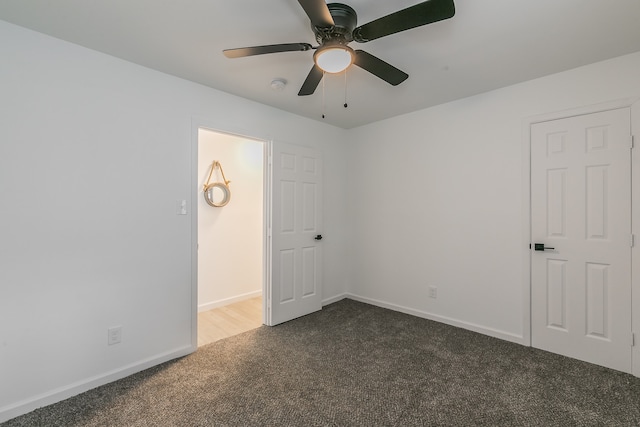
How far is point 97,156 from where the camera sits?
2.15m

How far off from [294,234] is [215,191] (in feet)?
4.32

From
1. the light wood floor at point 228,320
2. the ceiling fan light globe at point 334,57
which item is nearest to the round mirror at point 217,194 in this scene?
the light wood floor at point 228,320

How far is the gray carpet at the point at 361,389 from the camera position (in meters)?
1.79

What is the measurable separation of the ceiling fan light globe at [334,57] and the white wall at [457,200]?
1.97 m

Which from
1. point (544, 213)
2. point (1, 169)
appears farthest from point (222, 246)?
point (544, 213)

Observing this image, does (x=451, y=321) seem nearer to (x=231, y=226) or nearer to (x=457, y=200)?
(x=457, y=200)

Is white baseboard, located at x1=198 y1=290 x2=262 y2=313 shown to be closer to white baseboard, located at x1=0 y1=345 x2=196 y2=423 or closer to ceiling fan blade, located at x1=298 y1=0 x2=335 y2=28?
white baseboard, located at x1=0 y1=345 x2=196 y2=423

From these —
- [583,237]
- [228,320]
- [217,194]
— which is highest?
[217,194]

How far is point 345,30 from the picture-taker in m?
1.67

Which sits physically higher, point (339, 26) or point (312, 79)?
point (339, 26)

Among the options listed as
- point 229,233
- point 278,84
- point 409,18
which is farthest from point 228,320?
point 409,18

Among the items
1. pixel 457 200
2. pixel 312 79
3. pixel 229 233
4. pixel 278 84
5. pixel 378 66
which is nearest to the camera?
pixel 378 66

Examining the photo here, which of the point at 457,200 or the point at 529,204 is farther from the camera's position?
the point at 457,200

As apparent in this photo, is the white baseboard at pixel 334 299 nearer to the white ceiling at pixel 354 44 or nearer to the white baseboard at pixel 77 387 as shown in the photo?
the white baseboard at pixel 77 387
